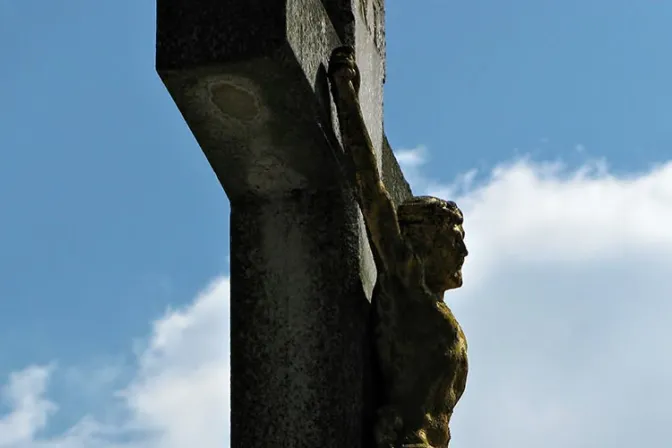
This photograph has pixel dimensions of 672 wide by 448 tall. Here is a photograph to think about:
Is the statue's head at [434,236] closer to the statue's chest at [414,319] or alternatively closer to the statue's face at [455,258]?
the statue's face at [455,258]

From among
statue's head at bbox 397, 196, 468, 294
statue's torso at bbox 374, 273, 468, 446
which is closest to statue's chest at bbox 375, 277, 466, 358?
statue's torso at bbox 374, 273, 468, 446

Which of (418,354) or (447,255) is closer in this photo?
(418,354)

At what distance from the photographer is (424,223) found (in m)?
5.14

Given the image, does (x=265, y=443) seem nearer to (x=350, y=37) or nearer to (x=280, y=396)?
(x=280, y=396)

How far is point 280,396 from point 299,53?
1.22 metres

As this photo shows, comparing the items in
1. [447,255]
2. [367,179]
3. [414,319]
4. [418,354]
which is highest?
[367,179]

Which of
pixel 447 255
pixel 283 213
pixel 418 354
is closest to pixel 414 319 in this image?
pixel 418 354

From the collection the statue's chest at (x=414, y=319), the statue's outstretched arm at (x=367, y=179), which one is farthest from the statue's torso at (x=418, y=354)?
the statue's outstretched arm at (x=367, y=179)

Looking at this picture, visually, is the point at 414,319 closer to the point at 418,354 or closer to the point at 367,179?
the point at 418,354

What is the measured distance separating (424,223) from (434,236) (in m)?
0.06

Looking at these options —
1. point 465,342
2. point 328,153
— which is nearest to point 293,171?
point 328,153

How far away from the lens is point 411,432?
484cm

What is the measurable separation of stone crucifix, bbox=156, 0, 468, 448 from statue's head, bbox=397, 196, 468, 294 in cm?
18

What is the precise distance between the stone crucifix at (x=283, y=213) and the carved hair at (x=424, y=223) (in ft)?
0.55
